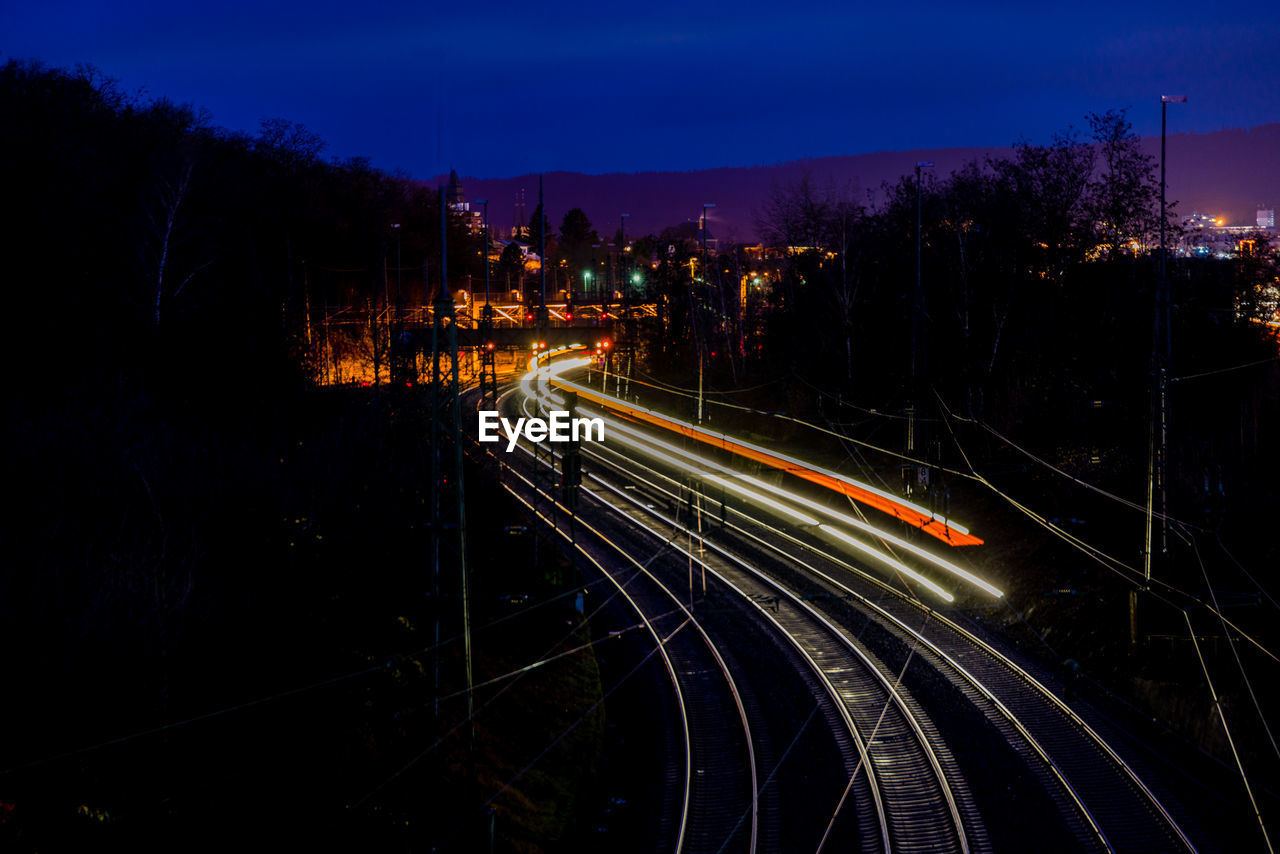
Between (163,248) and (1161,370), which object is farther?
(163,248)

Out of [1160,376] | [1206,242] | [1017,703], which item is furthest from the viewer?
[1206,242]

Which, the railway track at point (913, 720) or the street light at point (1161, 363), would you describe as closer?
the railway track at point (913, 720)

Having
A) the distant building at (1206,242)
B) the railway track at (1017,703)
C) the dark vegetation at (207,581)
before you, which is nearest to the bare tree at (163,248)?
the dark vegetation at (207,581)

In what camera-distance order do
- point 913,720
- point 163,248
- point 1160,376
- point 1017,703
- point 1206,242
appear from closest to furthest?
point 1160,376
point 913,720
point 1017,703
point 163,248
point 1206,242

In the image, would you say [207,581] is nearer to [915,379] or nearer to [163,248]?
[915,379]

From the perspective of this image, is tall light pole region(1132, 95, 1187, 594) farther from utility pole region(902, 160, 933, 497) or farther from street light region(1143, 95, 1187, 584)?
utility pole region(902, 160, 933, 497)

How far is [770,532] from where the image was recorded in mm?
21156

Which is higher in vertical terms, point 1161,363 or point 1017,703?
point 1161,363

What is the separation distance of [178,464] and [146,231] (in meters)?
10.5

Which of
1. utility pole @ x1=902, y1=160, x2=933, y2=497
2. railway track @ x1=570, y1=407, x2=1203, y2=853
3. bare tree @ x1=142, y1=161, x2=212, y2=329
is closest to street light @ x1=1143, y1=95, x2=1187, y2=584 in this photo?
railway track @ x1=570, y1=407, x2=1203, y2=853

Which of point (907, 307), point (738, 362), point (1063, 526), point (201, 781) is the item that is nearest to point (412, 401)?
point (201, 781)

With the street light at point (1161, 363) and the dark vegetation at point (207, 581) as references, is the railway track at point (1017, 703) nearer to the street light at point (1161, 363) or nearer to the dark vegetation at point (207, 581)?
the street light at point (1161, 363)

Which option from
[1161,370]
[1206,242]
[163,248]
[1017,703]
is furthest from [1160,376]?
[163,248]

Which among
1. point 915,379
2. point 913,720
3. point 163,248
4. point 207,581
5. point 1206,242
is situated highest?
point 1206,242
